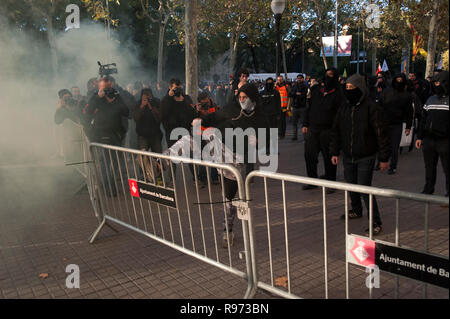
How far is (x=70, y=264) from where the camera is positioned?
14.1 feet

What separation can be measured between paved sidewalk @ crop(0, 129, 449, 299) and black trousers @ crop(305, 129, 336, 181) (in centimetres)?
39

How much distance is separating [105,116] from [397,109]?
5.39 meters

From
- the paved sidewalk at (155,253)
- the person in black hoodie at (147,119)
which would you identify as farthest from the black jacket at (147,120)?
the paved sidewalk at (155,253)

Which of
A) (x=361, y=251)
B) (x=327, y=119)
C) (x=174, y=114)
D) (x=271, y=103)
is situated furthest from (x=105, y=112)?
(x=361, y=251)

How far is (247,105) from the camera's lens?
472cm

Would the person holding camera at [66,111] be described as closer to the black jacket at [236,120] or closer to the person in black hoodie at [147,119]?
the person in black hoodie at [147,119]

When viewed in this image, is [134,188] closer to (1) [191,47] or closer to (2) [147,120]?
(2) [147,120]

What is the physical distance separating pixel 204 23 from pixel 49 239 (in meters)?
23.8

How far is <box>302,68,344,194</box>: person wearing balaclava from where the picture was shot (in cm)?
632

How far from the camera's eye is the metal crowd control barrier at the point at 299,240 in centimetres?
238

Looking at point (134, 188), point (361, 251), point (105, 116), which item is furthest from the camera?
point (105, 116)
